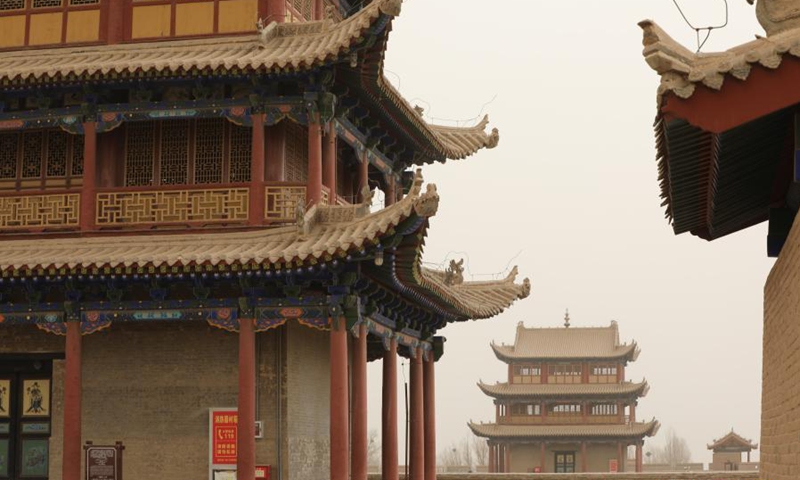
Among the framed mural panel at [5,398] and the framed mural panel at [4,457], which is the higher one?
the framed mural panel at [5,398]

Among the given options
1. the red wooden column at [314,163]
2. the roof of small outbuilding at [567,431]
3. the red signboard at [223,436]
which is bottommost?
the roof of small outbuilding at [567,431]

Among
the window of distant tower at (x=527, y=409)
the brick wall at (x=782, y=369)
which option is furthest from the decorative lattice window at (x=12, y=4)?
the window of distant tower at (x=527, y=409)

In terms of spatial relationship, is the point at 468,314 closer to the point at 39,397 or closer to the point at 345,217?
the point at 345,217

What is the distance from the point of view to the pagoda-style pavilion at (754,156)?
26.9 ft

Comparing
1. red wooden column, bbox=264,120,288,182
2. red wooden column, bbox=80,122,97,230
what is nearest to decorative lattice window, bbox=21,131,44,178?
red wooden column, bbox=80,122,97,230

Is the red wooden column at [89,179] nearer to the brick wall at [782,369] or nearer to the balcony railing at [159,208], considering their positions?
the balcony railing at [159,208]

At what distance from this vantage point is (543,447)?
253 ft

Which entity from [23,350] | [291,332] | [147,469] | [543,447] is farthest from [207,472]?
[543,447]

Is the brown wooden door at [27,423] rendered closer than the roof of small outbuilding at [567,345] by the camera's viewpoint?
Yes

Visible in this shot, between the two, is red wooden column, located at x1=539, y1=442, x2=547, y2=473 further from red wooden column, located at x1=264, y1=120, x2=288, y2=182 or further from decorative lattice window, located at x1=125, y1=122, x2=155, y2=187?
decorative lattice window, located at x1=125, y1=122, x2=155, y2=187

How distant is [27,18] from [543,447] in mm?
57194

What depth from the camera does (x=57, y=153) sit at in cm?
2450

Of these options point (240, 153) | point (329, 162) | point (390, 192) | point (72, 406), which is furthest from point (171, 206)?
point (390, 192)

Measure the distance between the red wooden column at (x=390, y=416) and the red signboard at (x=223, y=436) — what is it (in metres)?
4.01
